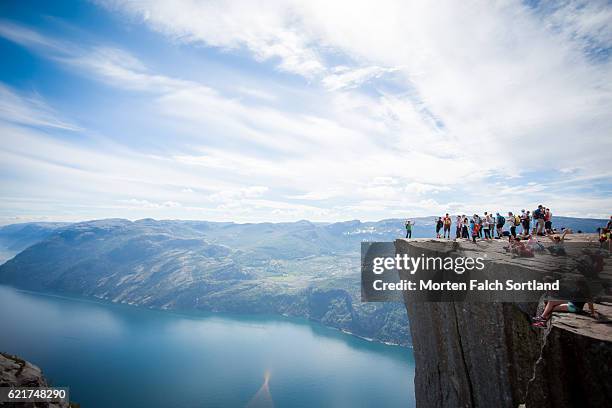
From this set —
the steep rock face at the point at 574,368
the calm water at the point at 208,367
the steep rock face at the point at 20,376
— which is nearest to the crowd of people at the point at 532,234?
the steep rock face at the point at 574,368

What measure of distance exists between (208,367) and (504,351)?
147076 millimetres

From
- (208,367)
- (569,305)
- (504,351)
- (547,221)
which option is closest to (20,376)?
(504,351)

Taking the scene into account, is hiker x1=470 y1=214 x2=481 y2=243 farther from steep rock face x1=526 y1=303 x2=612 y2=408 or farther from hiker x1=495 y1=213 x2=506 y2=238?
steep rock face x1=526 y1=303 x2=612 y2=408

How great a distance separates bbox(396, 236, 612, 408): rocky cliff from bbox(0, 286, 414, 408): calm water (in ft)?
335

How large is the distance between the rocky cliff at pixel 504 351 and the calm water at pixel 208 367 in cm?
10221

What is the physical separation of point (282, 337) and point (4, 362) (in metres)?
179

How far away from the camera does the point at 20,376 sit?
29.5 meters

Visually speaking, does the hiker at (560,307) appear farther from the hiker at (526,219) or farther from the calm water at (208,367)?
the calm water at (208,367)

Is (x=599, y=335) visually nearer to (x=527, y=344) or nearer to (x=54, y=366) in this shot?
(x=527, y=344)

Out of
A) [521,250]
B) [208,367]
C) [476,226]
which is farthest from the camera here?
[208,367]

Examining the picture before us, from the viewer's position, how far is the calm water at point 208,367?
106875 millimetres

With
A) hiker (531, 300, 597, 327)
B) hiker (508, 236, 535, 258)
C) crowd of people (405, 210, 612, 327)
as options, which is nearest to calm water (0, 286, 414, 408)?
crowd of people (405, 210, 612, 327)

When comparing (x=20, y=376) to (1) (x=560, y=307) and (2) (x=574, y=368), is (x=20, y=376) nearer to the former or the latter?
(2) (x=574, y=368)

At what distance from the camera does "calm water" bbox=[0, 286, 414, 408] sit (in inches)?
4208
